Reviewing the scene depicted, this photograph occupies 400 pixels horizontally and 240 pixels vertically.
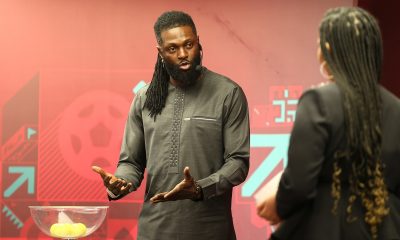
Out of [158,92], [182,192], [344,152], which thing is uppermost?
[344,152]

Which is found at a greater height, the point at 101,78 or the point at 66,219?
the point at 101,78

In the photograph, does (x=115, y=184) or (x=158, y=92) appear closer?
(x=115, y=184)

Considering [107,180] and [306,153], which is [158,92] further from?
[306,153]

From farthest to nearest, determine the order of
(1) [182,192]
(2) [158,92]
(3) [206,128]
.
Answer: (2) [158,92] → (3) [206,128] → (1) [182,192]

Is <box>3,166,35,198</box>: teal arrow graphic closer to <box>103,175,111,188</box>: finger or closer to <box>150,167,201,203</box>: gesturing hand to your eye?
<box>103,175,111,188</box>: finger

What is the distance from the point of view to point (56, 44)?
15.3 ft

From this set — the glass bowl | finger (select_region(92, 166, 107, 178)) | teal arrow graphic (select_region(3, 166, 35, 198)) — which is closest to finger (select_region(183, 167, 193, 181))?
finger (select_region(92, 166, 107, 178))

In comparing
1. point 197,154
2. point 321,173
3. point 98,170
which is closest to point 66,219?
point 98,170

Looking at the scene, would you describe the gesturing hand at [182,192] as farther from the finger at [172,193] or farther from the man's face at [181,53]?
the man's face at [181,53]

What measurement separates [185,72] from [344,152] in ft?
4.34

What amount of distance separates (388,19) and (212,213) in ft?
9.16

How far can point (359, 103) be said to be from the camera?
203cm

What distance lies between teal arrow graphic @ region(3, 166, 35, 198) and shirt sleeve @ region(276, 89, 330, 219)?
9.63ft

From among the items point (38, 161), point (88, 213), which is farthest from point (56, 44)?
point (88, 213)
